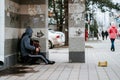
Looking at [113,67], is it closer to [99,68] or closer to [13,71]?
[99,68]

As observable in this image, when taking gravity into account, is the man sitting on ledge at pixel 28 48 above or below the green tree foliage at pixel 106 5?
below

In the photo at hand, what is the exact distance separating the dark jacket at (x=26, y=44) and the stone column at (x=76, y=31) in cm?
188

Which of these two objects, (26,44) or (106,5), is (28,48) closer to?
(26,44)

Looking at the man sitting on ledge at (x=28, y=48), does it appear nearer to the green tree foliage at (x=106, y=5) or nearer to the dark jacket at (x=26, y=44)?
the dark jacket at (x=26, y=44)

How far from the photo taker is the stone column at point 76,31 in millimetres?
18109

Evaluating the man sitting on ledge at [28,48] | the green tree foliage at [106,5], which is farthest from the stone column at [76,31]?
the green tree foliage at [106,5]

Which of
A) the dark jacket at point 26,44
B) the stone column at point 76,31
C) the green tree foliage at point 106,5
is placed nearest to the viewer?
the dark jacket at point 26,44

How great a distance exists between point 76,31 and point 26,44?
2.42 meters

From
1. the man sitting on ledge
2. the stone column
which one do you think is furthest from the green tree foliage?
the man sitting on ledge

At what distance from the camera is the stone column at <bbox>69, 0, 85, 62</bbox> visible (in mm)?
18109

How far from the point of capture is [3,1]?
1448 centimetres

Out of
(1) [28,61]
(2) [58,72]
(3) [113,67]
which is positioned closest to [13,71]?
(2) [58,72]

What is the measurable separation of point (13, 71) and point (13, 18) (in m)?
2.84

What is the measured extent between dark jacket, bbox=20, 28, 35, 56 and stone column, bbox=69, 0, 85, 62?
188 centimetres
